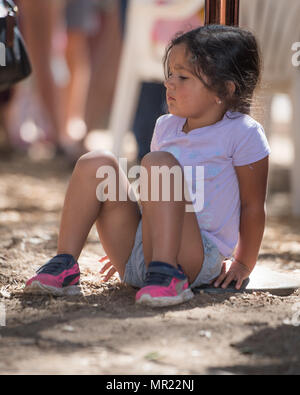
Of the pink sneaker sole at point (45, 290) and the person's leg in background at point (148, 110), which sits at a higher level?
the person's leg in background at point (148, 110)

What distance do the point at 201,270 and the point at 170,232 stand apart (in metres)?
0.21

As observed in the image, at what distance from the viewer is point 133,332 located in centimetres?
174

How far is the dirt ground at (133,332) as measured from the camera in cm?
155

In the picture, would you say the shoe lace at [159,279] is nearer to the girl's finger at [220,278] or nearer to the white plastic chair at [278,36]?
the girl's finger at [220,278]

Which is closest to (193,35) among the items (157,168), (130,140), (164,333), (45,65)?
(157,168)

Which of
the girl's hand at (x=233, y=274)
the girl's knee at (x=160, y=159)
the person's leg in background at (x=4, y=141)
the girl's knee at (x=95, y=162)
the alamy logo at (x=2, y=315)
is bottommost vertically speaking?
the person's leg in background at (x=4, y=141)

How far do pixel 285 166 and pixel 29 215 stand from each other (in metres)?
2.45

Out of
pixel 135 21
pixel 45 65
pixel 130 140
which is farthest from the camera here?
pixel 130 140

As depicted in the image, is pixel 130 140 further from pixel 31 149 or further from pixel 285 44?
pixel 285 44

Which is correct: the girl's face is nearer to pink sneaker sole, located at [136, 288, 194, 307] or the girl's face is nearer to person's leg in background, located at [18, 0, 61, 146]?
pink sneaker sole, located at [136, 288, 194, 307]

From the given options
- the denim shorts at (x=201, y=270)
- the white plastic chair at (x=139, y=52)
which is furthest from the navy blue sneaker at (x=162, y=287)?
the white plastic chair at (x=139, y=52)

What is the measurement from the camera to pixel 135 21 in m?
3.87

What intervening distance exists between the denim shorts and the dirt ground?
5 centimetres

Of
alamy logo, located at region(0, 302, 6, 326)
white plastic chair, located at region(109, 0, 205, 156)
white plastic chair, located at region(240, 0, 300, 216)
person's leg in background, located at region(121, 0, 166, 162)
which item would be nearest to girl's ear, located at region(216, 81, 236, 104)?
alamy logo, located at region(0, 302, 6, 326)
